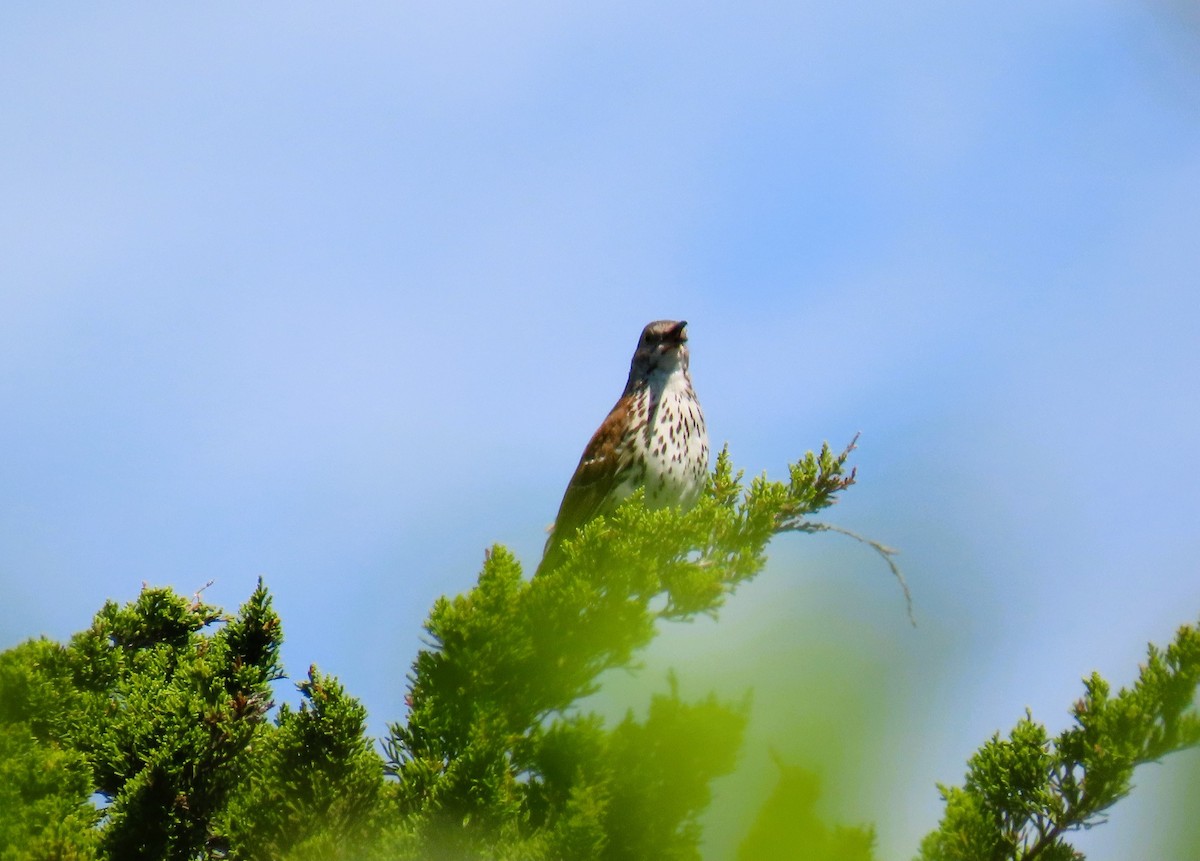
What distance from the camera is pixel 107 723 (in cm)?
306

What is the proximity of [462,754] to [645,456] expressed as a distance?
3611 millimetres

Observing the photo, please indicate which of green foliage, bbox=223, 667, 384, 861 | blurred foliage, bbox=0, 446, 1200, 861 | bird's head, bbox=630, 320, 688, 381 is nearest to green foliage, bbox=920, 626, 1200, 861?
blurred foliage, bbox=0, 446, 1200, 861

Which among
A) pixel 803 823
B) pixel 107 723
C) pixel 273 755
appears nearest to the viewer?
pixel 803 823

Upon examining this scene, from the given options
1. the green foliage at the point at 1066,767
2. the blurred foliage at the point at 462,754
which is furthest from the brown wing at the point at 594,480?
the green foliage at the point at 1066,767

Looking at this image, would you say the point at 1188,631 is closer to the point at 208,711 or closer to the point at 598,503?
the point at 208,711

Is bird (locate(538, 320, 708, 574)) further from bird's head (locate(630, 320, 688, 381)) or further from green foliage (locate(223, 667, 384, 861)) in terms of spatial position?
green foliage (locate(223, 667, 384, 861))

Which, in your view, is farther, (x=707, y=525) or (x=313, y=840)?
(x=707, y=525)

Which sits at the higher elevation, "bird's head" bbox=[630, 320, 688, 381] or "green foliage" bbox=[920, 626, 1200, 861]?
"bird's head" bbox=[630, 320, 688, 381]

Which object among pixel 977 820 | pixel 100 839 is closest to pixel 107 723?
pixel 100 839

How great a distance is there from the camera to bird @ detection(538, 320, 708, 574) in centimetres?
562

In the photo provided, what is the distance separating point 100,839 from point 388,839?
1.05 meters

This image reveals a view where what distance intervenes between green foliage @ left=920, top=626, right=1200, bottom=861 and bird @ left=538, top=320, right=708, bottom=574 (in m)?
3.03

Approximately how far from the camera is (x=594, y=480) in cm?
575

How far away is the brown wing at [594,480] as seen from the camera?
Result: 18.6ft
